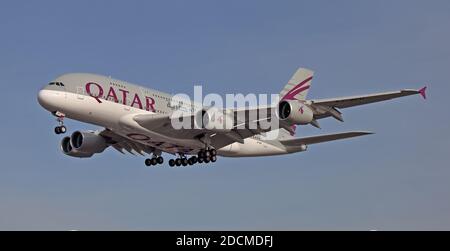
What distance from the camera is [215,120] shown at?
170 feet

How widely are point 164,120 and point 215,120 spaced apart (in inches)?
136

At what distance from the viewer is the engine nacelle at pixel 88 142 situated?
2227 inches

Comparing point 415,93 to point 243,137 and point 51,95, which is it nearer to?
point 243,137

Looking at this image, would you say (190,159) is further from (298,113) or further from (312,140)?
(298,113)

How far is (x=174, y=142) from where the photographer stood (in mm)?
54156

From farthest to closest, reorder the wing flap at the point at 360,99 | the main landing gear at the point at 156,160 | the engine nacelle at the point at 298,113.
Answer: the main landing gear at the point at 156,160 → the engine nacelle at the point at 298,113 → the wing flap at the point at 360,99

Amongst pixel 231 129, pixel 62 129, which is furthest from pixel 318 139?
pixel 62 129

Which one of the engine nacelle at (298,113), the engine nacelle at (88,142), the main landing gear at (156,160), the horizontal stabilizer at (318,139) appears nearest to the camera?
the engine nacelle at (298,113)

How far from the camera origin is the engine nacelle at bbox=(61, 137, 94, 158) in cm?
5781

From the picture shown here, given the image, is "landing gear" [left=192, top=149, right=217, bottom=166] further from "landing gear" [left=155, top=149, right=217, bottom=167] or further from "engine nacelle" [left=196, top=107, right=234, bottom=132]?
"engine nacelle" [left=196, top=107, right=234, bottom=132]

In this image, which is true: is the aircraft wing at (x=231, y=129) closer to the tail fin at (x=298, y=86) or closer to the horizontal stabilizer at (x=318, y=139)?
the horizontal stabilizer at (x=318, y=139)

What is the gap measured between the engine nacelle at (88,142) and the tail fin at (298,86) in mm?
14213

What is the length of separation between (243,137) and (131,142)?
8.17 meters

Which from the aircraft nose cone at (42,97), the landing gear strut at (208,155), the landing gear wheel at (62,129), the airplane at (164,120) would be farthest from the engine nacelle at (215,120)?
the aircraft nose cone at (42,97)
